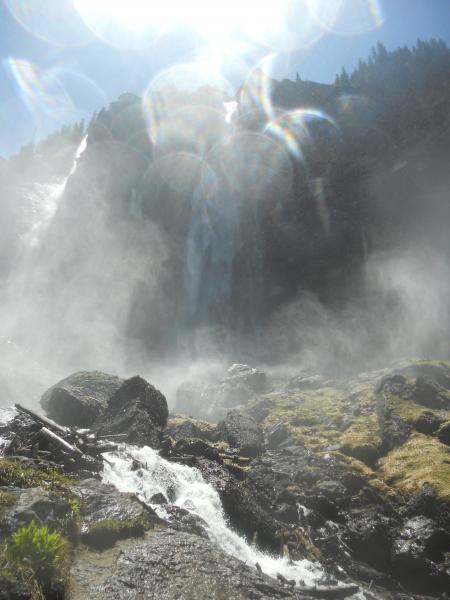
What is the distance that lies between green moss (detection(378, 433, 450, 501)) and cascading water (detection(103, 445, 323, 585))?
571 cm

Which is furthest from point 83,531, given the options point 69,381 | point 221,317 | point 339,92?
point 339,92

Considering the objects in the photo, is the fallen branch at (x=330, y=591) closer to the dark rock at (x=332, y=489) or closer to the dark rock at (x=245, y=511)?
the dark rock at (x=245, y=511)

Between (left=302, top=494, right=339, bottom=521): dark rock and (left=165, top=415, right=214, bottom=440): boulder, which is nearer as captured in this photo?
(left=302, top=494, right=339, bottom=521): dark rock

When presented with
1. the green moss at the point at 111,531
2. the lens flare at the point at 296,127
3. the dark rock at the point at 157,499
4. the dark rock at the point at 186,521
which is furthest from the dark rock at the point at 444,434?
the lens flare at the point at 296,127

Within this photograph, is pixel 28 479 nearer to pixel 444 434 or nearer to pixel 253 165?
pixel 444 434

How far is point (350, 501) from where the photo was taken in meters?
14.8

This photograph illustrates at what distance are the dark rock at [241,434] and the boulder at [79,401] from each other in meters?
7.01

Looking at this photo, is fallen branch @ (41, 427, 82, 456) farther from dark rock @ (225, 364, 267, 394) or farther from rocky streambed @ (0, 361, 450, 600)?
dark rock @ (225, 364, 267, 394)

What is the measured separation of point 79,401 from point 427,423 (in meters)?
18.8

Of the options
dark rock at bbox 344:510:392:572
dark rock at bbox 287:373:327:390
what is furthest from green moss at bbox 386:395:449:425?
dark rock at bbox 287:373:327:390

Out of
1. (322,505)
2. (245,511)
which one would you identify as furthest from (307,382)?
(245,511)

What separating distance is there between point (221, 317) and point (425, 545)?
127 ft

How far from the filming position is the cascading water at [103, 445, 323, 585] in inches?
451

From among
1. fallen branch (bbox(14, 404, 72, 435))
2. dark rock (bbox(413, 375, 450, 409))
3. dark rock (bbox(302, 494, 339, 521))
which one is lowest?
dark rock (bbox(302, 494, 339, 521))
